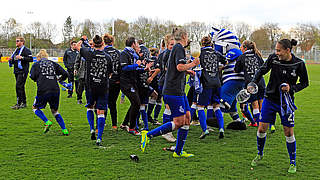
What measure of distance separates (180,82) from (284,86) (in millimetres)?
1448

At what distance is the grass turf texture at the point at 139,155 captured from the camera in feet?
15.5

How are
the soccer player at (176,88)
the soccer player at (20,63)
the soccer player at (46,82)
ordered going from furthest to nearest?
the soccer player at (20,63), the soccer player at (46,82), the soccer player at (176,88)

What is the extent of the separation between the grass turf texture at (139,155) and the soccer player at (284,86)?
2.19ft

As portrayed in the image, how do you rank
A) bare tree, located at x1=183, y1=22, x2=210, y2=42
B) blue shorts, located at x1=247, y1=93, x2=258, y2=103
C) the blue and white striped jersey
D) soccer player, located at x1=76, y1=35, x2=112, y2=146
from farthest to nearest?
bare tree, located at x1=183, y1=22, x2=210, y2=42 → the blue and white striped jersey → blue shorts, located at x1=247, y1=93, x2=258, y2=103 → soccer player, located at x1=76, y1=35, x2=112, y2=146

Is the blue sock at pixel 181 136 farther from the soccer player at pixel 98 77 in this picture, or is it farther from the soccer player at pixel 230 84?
the soccer player at pixel 230 84

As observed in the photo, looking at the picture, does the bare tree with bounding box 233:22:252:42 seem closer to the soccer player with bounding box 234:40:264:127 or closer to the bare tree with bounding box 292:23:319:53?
the bare tree with bounding box 292:23:319:53

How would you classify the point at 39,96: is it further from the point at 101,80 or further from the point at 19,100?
the point at 19,100

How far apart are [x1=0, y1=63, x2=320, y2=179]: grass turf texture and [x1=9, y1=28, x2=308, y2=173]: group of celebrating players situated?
242mm

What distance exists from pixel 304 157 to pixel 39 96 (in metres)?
4.89

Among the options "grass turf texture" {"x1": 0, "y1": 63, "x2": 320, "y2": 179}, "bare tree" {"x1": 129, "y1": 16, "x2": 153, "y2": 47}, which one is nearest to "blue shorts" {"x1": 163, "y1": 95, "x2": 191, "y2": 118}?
"grass turf texture" {"x1": 0, "y1": 63, "x2": 320, "y2": 179}

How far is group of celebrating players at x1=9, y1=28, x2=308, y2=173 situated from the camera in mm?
4824

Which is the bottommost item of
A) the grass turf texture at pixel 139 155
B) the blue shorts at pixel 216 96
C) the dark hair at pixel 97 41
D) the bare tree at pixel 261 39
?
the grass turf texture at pixel 139 155

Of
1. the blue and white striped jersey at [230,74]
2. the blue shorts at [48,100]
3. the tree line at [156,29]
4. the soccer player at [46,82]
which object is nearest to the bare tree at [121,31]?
Result: the tree line at [156,29]

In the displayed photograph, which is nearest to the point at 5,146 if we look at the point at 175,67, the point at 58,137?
the point at 58,137
